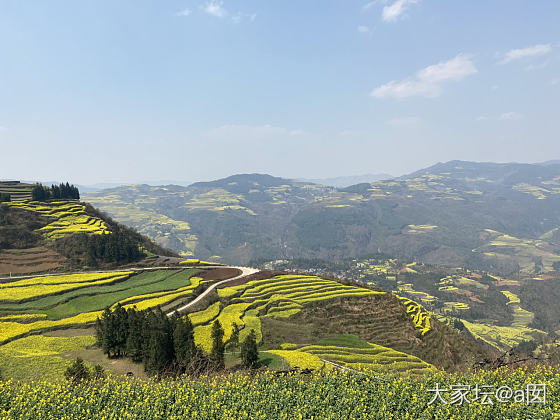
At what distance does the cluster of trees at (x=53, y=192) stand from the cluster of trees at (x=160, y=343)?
109654mm

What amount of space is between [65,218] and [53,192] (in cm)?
2943

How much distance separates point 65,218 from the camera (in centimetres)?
10762

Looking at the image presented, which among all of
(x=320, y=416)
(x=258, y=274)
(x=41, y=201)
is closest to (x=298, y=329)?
(x=258, y=274)

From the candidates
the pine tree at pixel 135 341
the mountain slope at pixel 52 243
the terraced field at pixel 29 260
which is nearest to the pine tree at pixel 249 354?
the pine tree at pixel 135 341

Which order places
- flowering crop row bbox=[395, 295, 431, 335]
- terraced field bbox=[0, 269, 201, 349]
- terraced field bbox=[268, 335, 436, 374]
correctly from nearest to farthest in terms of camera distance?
terraced field bbox=[268, 335, 436, 374] < terraced field bbox=[0, 269, 201, 349] < flowering crop row bbox=[395, 295, 431, 335]

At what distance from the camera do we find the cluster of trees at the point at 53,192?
119m

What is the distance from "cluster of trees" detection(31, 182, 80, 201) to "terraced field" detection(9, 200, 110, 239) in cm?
422

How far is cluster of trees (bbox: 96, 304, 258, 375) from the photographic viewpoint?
3117 cm

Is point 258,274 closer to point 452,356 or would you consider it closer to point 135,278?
point 135,278

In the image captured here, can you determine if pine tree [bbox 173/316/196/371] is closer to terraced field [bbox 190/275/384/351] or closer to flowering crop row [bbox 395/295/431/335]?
terraced field [bbox 190/275/384/351]

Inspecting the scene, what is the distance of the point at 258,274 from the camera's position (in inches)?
3381

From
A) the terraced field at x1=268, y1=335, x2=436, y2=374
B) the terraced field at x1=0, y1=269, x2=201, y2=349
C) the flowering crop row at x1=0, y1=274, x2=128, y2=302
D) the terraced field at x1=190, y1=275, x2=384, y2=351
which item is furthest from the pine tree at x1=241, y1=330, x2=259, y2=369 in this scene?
the flowering crop row at x1=0, y1=274, x2=128, y2=302

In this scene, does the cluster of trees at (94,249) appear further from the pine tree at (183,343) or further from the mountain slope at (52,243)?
the pine tree at (183,343)

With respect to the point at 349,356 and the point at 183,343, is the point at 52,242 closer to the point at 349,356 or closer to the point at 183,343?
the point at 183,343
